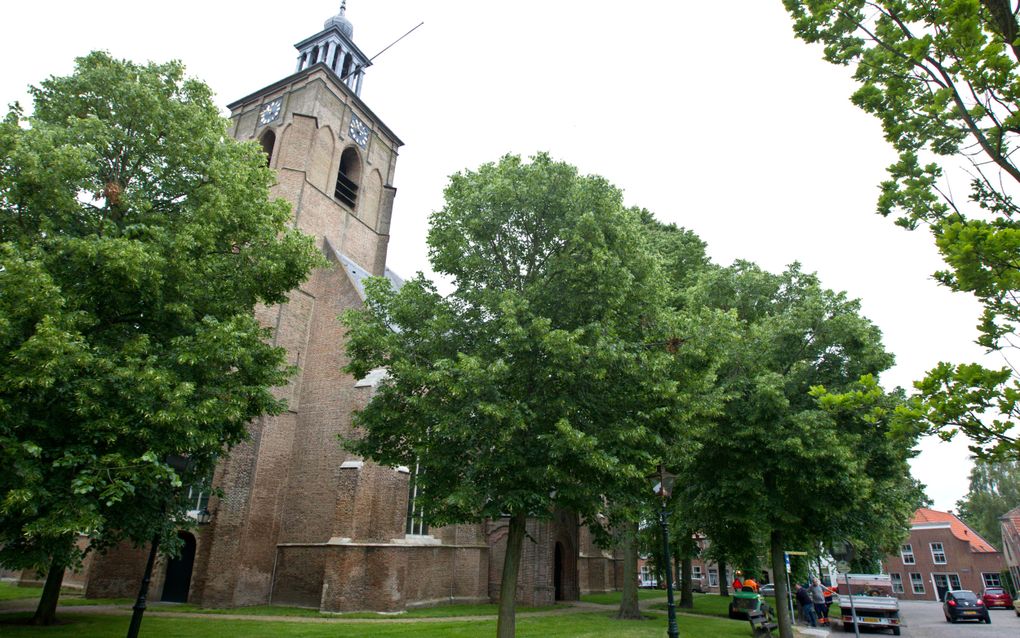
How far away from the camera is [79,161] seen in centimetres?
906

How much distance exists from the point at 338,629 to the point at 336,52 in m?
28.2

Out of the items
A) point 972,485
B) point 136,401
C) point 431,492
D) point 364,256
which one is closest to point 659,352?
point 431,492

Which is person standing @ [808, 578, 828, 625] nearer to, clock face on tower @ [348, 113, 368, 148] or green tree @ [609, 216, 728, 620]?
green tree @ [609, 216, 728, 620]

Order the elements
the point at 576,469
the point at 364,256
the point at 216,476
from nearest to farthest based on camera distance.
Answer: the point at 576,469
the point at 216,476
the point at 364,256

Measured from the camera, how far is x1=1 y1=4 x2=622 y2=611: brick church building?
693 inches

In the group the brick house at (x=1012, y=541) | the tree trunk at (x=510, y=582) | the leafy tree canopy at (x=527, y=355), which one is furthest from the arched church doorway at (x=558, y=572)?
the brick house at (x=1012, y=541)

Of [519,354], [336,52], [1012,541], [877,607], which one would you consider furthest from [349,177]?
[1012,541]

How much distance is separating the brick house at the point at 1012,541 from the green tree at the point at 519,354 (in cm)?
5247

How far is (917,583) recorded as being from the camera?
51.5 meters

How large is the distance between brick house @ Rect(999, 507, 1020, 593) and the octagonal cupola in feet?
187

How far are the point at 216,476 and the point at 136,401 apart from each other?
39.6 ft

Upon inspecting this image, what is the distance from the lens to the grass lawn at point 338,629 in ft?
40.3

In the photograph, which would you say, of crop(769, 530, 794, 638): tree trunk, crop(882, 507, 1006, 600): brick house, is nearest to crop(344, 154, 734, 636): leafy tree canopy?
crop(769, 530, 794, 638): tree trunk

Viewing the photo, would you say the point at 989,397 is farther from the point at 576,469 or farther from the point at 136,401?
the point at 136,401
